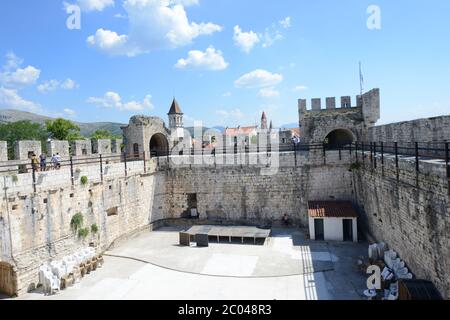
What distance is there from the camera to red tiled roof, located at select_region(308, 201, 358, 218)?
522 inches

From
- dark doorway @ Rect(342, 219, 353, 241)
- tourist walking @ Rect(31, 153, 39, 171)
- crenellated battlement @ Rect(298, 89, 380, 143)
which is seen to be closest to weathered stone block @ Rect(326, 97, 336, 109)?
crenellated battlement @ Rect(298, 89, 380, 143)

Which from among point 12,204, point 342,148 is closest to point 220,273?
point 12,204

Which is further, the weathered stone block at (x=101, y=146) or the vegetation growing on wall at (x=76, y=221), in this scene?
the weathered stone block at (x=101, y=146)

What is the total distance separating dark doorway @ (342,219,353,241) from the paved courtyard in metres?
0.71

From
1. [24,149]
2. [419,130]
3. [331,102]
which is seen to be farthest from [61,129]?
[419,130]

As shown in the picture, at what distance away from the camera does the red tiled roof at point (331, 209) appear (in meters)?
13.3

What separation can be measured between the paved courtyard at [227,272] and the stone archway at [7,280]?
17.3 inches

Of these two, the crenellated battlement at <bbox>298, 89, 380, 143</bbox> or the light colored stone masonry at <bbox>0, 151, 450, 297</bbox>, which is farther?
the crenellated battlement at <bbox>298, 89, 380, 143</bbox>

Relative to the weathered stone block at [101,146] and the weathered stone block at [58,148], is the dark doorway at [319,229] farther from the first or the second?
the weathered stone block at [58,148]

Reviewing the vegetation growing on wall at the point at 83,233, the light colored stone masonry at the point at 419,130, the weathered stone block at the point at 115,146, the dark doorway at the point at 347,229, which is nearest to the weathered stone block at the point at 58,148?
the weathered stone block at the point at 115,146

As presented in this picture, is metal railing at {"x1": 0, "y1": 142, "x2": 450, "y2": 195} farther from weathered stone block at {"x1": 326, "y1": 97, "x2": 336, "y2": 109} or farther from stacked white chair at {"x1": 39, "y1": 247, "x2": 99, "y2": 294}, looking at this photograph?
stacked white chair at {"x1": 39, "y1": 247, "x2": 99, "y2": 294}

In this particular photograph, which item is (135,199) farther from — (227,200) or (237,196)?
Answer: (237,196)
